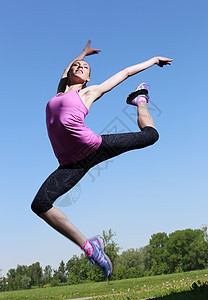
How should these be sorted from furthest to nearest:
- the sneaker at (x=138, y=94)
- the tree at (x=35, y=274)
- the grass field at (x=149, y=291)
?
the tree at (x=35, y=274), the grass field at (x=149, y=291), the sneaker at (x=138, y=94)

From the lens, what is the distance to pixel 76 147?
2.98 metres

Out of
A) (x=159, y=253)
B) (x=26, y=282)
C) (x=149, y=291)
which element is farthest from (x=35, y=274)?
(x=149, y=291)

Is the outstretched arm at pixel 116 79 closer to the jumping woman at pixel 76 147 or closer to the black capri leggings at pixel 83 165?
the jumping woman at pixel 76 147

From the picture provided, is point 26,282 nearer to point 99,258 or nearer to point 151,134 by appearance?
point 99,258

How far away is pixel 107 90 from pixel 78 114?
0.48m

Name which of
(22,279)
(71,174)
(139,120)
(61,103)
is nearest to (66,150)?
(71,174)

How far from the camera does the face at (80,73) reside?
3467mm

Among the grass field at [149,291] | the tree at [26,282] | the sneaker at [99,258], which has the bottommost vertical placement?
the tree at [26,282]

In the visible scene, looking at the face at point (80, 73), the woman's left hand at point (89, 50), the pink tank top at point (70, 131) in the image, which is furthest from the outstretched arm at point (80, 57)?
the pink tank top at point (70, 131)

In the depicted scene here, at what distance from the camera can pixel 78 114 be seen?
9.88 feet

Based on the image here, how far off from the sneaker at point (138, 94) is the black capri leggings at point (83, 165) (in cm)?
71

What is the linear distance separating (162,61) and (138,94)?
0.52 metres

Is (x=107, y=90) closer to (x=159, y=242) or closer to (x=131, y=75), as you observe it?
(x=131, y=75)

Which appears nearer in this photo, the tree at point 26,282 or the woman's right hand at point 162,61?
the woman's right hand at point 162,61
